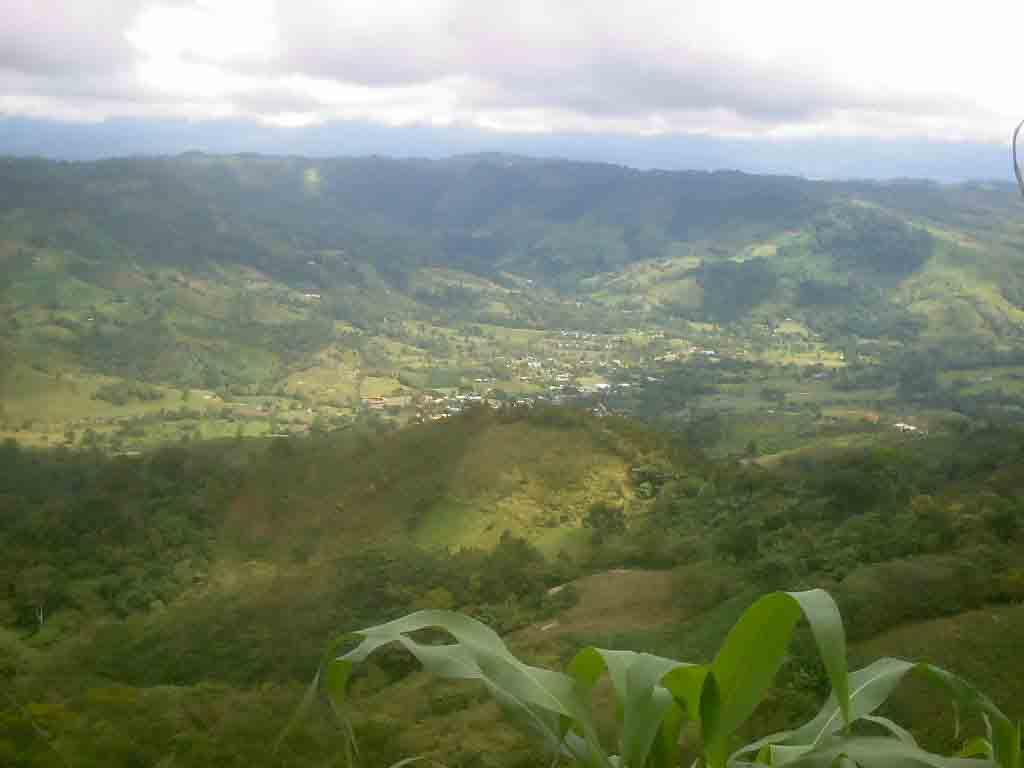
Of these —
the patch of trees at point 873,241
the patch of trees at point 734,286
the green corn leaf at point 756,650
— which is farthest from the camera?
the patch of trees at point 873,241

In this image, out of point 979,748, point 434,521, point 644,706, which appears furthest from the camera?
point 434,521

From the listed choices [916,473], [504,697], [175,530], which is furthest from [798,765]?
[175,530]

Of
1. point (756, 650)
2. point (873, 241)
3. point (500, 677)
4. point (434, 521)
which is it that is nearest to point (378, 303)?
point (873, 241)

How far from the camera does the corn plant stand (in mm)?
1564

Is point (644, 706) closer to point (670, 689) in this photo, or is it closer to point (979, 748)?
point (670, 689)

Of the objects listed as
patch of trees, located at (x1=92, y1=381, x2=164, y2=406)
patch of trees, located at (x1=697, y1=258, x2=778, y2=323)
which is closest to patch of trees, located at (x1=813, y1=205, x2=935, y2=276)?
patch of trees, located at (x1=697, y1=258, x2=778, y2=323)

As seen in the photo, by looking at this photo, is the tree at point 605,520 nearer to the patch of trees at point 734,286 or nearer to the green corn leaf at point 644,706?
the green corn leaf at point 644,706

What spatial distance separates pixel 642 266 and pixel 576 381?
93740mm

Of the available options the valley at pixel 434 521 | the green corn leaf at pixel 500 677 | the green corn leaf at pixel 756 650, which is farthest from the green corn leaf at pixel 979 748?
the valley at pixel 434 521

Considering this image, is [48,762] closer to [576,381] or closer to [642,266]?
[576,381]

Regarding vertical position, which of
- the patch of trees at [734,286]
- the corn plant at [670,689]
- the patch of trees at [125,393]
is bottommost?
the patch of trees at [125,393]

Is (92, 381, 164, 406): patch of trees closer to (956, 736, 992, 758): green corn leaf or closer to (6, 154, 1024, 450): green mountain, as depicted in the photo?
(6, 154, 1024, 450): green mountain

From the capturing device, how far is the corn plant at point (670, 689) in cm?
156

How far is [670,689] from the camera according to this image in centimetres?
171
